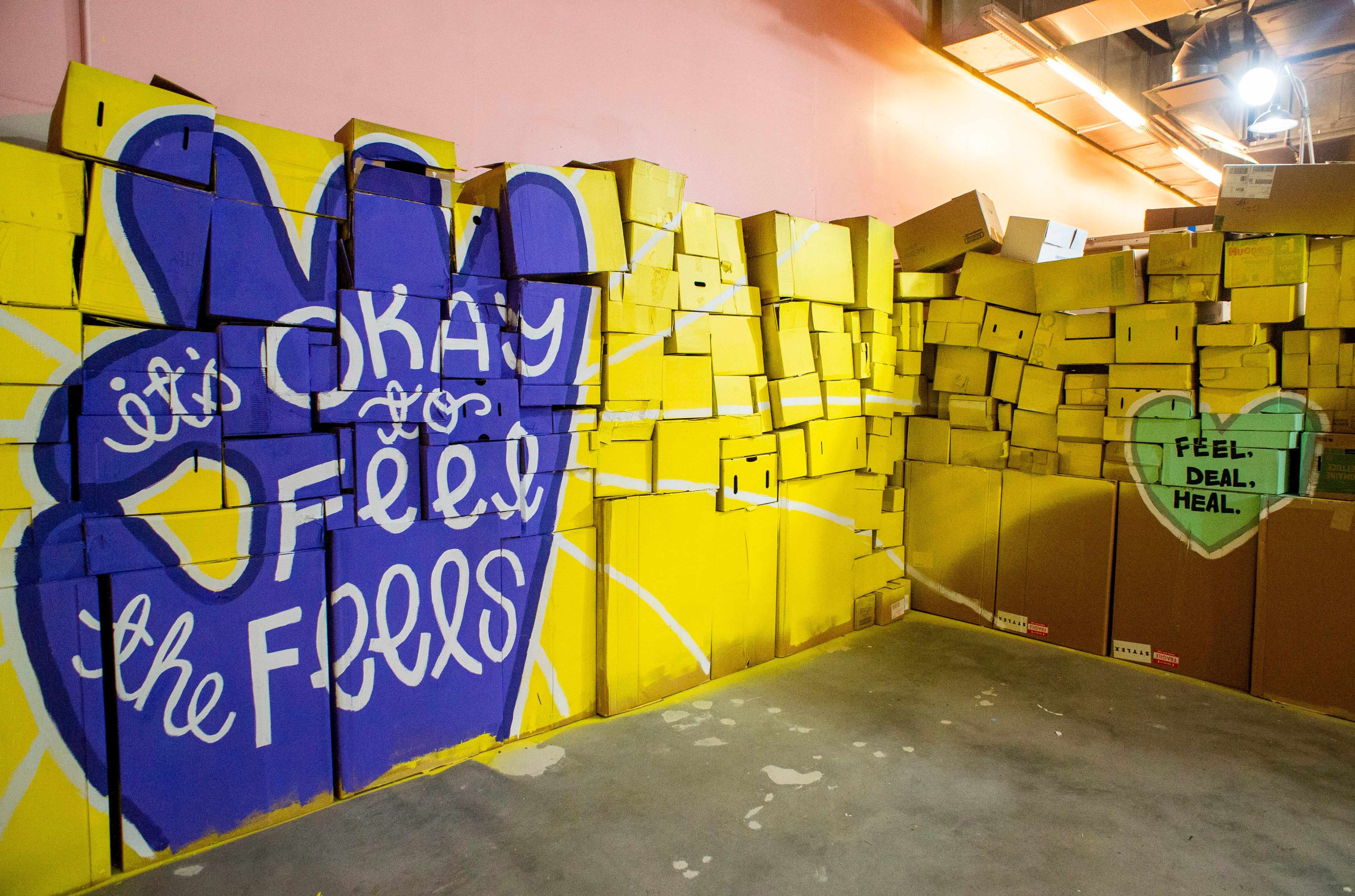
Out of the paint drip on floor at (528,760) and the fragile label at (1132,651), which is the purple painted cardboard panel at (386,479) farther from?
the fragile label at (1132,651)

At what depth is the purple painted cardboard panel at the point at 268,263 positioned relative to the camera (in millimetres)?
1854

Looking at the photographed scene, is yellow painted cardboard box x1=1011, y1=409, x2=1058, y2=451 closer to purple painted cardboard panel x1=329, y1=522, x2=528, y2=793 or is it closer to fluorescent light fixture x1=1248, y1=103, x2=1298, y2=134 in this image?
purple painted cardboard panel x1=329, y1=522, x2=528, y2=793

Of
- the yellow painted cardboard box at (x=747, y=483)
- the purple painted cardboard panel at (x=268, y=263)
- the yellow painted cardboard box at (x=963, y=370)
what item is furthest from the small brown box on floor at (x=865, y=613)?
the purple painted cardboard panel at (x=268, y=263)

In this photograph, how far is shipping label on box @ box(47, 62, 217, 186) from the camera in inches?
64.6

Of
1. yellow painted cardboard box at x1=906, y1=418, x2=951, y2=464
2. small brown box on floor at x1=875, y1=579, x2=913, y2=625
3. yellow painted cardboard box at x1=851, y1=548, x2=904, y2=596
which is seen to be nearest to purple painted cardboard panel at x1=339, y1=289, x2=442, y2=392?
yellow painted cardboard box at x1=851, y1=548, x2=904, y2=596

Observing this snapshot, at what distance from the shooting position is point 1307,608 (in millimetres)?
2752

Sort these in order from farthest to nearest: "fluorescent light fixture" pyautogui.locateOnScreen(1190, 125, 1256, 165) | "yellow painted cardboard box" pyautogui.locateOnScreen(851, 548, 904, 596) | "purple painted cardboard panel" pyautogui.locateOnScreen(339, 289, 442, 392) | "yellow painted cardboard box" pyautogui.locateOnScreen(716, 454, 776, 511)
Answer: "fluorescent light fixture" pyautogui.locateOnScreen(1190, 125, 1256, 165) → "yellow painted cardboard box" pyautogui.locateOnScreen(851, 548, 904, 596) → "yellow painted cardboard box" pyautogui.locateOnScreen(716, 454, 776, 511) → "purple painted cardboard panel" pyautogui.locateOnScreen(339, 289, 442, 392)

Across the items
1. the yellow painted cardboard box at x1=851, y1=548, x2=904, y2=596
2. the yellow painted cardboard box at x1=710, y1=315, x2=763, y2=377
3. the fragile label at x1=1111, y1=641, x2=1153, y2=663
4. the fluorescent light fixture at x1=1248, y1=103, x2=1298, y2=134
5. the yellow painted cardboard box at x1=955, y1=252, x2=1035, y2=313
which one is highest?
the fluorescent light fixture at x1=1248, y1=103, x2=1298, y2=134

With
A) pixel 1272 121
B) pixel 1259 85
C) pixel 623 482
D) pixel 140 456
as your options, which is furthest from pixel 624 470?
pixel 1272 121

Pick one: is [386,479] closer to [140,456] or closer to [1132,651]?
[140,456]

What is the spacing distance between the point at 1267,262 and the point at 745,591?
7.88ft

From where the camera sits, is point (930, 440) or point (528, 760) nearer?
point (528, 760)

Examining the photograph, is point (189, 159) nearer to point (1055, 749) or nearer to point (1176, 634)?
point (1055, 749)

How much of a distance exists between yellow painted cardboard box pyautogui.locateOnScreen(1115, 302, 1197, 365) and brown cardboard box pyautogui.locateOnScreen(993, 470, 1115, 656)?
22.3 inches
